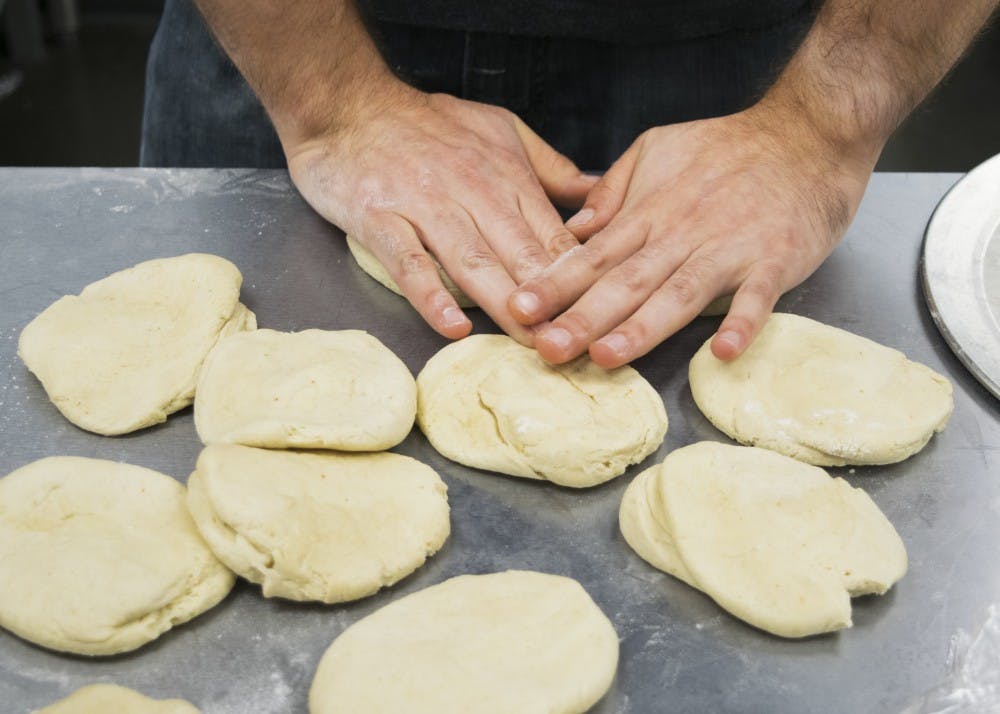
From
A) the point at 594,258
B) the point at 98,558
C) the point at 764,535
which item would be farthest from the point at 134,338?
the point at 764,535

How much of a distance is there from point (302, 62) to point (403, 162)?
381 millimetres

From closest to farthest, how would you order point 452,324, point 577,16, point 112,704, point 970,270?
point 112,704 → point 452,324 → point 970,270 → point 577,16

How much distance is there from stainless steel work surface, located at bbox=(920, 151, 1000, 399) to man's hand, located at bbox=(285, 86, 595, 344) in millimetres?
755

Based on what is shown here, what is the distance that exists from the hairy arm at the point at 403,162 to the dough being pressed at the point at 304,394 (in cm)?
22

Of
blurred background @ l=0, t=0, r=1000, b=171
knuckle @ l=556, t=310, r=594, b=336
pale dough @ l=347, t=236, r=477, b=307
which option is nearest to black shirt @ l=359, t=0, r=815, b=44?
pale dough @ l=347, t=236, r=477, b=307

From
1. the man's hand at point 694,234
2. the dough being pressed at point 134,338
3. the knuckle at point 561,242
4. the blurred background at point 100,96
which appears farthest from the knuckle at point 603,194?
the blurred background at point 100,96

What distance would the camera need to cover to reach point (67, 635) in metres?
1.30

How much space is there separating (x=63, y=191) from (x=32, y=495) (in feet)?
3.17

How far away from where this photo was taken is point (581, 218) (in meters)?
2.08

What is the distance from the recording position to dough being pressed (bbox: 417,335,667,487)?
1.58m

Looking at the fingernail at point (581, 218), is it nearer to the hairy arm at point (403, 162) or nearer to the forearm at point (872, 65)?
the hairy arm at point (403, 162)

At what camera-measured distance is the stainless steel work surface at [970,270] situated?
1.87 meters

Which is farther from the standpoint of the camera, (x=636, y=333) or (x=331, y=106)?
(x=331, y=106)

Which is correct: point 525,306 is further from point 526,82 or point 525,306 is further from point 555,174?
point 526,82
